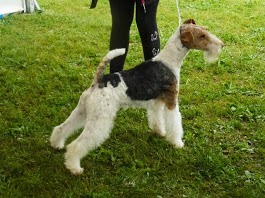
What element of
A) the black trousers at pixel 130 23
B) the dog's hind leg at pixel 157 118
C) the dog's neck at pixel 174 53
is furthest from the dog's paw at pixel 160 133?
the black trousers at pixel 130 23

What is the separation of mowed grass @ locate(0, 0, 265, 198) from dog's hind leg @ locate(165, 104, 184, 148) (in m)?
0.11

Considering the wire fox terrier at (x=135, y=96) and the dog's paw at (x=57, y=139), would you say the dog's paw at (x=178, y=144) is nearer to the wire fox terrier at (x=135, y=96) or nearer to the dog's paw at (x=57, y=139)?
the wire fox terrier at (x=135, y=96)

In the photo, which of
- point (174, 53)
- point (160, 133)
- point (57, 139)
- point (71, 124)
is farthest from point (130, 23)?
point (57, 139)

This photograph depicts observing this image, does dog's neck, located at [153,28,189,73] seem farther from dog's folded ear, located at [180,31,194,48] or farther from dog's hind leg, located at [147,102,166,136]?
dog's hind leg, located at [147,102,166,136]

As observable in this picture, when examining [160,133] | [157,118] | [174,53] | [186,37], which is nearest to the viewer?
[186,37]

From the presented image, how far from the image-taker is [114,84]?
3.51m

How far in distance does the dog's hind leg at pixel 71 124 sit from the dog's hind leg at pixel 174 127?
87cm

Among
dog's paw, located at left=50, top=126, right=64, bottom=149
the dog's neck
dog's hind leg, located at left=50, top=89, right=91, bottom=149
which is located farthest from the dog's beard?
dog's paw, located at left=50, top=126, right=64, bottom=149

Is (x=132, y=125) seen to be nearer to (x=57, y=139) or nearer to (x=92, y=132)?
(x=57, y=139)

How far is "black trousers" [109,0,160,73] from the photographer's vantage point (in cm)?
437

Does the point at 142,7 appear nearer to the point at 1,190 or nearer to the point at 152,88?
the point at 152,88

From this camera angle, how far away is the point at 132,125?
446 cm

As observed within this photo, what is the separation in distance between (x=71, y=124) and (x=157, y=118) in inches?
37.3

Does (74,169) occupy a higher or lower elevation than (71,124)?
lower
